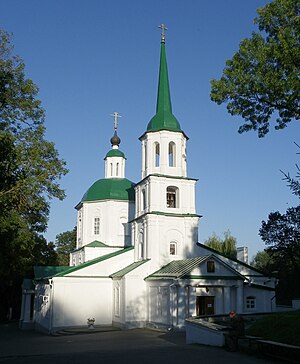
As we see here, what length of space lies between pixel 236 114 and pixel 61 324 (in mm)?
19487

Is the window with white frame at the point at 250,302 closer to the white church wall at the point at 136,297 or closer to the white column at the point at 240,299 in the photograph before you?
the white column at the point at 240,299

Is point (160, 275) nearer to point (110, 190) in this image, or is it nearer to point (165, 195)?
point (165, 195)

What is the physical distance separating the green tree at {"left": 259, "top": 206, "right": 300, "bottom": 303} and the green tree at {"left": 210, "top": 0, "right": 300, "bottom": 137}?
32.6 meters

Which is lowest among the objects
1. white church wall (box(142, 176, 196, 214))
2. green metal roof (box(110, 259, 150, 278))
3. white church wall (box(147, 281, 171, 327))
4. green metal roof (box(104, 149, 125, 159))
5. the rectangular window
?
white church wall (box(147, 281, 171, 327))

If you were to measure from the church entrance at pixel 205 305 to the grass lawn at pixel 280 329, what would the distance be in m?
→ 11.7

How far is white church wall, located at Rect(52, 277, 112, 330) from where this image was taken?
29.8m

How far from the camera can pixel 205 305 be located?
89.5ft

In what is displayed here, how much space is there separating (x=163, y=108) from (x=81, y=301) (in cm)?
1467

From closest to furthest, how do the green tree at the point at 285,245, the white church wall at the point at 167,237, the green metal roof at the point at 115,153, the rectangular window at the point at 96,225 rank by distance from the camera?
the white church wall at the point at 167,237 → the rectangular window at the point at 96,225 → the green metal roof at the point at 115,153 → the green tree at the point at 285,245

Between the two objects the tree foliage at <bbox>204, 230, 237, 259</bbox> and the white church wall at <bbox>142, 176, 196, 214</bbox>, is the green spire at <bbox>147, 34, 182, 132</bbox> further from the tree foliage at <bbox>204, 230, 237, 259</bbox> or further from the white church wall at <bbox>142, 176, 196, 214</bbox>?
the tree foliage at <bbox>204, 230, 237, 259</bbox>

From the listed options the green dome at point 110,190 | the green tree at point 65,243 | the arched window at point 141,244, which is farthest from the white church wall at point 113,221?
the green tree at point 65,243

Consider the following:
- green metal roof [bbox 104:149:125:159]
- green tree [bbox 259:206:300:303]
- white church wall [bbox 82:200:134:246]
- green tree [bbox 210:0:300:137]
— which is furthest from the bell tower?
green tree [bbox 259:206:300:303]

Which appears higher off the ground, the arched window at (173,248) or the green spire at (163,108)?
the green spire at (163,108)

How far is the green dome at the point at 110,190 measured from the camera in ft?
127
